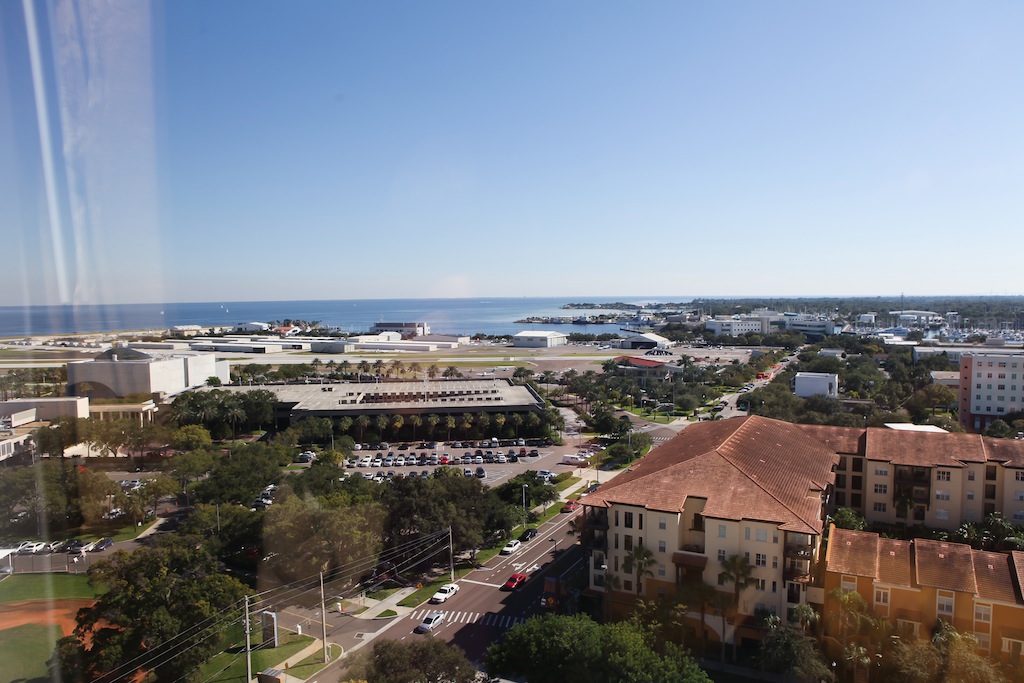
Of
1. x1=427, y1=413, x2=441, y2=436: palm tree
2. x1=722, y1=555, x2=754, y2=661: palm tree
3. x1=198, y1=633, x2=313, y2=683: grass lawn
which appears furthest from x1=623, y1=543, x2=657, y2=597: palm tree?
x1=427, y1=413, x2=441, y2=436: palm tree

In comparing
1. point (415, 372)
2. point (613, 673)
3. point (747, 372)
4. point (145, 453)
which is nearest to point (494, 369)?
point (415, 372)

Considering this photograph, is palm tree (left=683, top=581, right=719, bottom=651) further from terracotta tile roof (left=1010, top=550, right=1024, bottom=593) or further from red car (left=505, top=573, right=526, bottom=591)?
terracotta tile roof (left=1010, top=550, right=1024, bottom=593)

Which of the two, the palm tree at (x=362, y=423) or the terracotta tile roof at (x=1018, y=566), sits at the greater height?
the terracotta tile roof at (x=1018, y=566)

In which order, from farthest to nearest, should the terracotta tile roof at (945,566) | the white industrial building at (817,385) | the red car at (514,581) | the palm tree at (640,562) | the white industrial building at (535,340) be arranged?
the white industrial building at (535,340), the white industrial building at (817,385), the red car at (514,581), the palm tree at (640,562), the terracotta tile roof at (945,566)

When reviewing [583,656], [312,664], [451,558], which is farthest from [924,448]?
[312,664]

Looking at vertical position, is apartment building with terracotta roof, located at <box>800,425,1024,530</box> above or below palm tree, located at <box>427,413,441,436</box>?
above

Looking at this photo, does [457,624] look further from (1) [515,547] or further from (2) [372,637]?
(1) [515,547]

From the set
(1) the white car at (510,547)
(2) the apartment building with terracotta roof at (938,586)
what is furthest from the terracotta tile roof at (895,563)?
(1) the white car at (510,547)

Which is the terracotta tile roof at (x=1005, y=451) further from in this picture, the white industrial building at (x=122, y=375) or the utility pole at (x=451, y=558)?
the white industrial building at (x=122, y=375)
